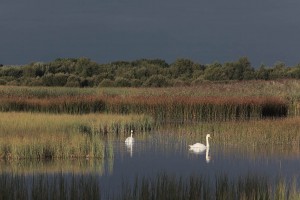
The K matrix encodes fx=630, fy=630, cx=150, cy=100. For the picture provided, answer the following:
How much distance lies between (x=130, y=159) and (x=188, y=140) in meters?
5.98

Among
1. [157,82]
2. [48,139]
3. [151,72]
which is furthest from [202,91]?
[151,72]

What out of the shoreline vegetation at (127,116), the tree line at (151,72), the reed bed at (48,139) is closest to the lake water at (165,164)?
the reed bed at (48,139)

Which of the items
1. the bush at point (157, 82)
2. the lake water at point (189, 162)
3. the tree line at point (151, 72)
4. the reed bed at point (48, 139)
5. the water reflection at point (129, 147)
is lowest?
the lake water at point (189, 162)

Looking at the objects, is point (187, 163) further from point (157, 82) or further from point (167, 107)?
point (157, 82)

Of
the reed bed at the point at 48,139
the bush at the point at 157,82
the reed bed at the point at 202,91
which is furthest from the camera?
the bush at the point at 157,82

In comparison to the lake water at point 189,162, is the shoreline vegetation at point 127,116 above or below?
above

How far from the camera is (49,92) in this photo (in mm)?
48375

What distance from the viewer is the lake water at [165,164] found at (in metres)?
15.5

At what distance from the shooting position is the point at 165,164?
17.8 metres

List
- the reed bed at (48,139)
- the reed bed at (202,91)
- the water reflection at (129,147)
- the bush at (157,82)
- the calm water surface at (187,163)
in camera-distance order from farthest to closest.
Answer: the bush at (157,82) → the reed bed at (202,91) → the water reflection at (129,147) → the reed bed at (48,139) → the calm water surface at (187,163)

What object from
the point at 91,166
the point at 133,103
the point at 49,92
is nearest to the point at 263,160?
the point at 91,166

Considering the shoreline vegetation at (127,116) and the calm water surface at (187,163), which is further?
the shoreline vegetation at (127,116)

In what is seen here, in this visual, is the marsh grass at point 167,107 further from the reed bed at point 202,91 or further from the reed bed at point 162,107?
the reed bed at point 202,91

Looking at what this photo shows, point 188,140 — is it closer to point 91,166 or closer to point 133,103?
point 91,166
